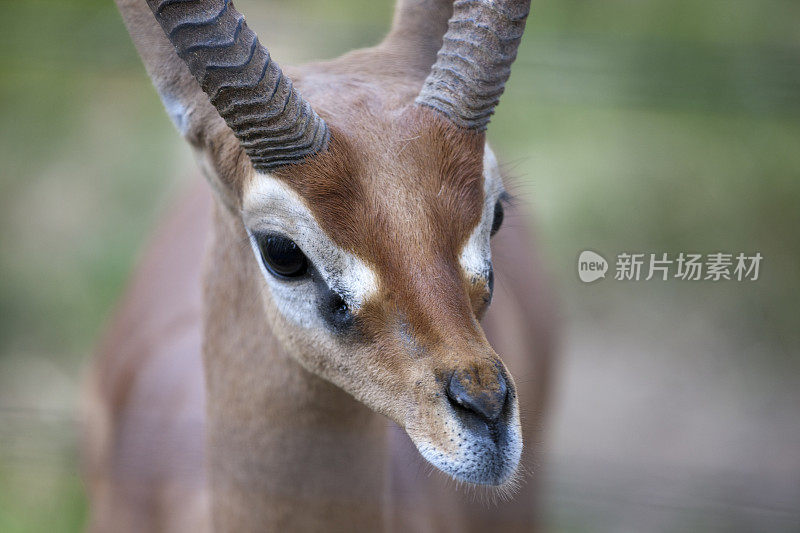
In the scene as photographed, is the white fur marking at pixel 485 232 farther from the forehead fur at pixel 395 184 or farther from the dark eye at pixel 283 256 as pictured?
the dark eye at pixel 283 256

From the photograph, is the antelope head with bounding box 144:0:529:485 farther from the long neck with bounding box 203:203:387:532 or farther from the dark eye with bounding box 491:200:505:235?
the long neck with bounding box 203:203:387:532

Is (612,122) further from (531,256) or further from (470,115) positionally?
(470,115)

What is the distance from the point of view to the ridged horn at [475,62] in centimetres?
171

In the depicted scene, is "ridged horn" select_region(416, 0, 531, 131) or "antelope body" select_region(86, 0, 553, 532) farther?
"ridged horn" select_region(416, 0, 531, 131)

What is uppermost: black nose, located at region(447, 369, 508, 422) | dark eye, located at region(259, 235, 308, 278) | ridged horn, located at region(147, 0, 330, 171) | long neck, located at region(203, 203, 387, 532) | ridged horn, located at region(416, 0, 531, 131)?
ridged horn, located at region(416, 0, 531, 131)

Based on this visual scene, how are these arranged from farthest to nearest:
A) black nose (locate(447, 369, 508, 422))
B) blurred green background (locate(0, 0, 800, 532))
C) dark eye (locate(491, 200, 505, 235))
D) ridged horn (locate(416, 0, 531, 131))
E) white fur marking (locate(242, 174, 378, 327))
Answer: blurred green background (locate(0, 0, 800, 532)) → dark eye (locate(491, 200, 505, 235)) → ridged horn (locate(416, 0, 531, 131)) → white fur marking (locate(242, 174, 378, 327)) → black nose (locate(447, 369, 508, 422))

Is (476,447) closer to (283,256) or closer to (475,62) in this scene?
(283,256)

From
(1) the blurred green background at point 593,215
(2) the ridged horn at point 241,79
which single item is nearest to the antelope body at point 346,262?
(2) the ridged horn at point 241,79

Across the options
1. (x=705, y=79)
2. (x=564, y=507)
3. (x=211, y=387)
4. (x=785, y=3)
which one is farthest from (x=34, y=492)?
(x=785, y=3)

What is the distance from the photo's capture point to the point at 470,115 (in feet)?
5.65

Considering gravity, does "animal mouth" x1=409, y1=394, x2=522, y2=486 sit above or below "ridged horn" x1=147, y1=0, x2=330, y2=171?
below

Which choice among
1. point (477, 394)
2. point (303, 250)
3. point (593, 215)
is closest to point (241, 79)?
point (303, 250)

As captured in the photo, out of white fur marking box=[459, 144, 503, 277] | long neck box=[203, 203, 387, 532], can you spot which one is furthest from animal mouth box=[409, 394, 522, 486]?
long neck box=[203, 203, 387, 532]

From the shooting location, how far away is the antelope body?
1.55m
